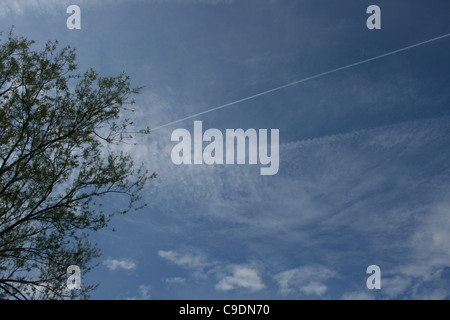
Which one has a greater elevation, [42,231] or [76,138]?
[76,138]

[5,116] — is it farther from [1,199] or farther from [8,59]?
[1,199]

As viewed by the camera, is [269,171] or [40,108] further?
[269,171]
